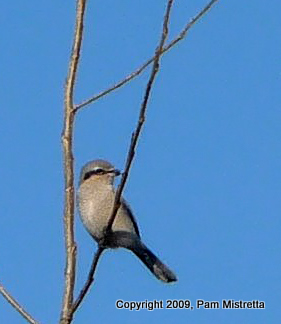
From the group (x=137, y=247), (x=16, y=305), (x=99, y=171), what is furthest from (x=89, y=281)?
(x=99, y=171)

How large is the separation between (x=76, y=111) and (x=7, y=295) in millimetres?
607

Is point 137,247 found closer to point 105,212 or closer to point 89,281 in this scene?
point 105,212

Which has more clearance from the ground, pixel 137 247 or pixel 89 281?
pixel 137 247

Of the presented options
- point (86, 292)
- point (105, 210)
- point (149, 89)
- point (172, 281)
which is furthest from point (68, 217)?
point (105, 210)

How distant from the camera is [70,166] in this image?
2420 mm

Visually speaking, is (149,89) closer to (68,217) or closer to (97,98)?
(97,98)

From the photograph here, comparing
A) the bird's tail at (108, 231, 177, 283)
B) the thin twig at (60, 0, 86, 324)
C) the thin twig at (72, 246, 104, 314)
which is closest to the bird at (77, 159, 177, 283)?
the bird's tail at (108, 231, 177, 283)

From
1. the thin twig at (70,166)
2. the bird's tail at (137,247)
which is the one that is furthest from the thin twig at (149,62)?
the bird's tail at (137,247)

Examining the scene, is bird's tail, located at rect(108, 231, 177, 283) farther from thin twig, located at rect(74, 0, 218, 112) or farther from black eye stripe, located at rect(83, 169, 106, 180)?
thin twig, located at rect(74, 0, 218, 112)

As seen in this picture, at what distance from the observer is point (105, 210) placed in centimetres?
619

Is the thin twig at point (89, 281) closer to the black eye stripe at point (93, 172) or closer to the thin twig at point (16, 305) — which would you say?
the thin twig at point (16, 305)

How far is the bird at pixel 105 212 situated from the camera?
19.9 feet

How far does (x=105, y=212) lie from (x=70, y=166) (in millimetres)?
3788

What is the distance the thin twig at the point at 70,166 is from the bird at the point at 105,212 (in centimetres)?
340
